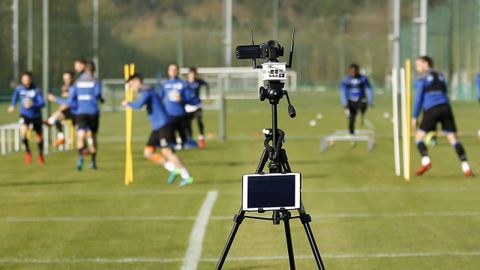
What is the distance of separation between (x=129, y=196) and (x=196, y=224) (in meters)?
3.52

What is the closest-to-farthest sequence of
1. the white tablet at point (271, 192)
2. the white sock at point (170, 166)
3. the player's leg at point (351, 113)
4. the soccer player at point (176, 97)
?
the white tablet at point (271, 192) → the white sock at point (170, 166) → the soccer player at point (176, 97) → the player's leg at point (351, 113)

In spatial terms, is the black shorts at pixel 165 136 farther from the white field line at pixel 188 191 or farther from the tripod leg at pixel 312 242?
the tripod leg at pixel 312 242

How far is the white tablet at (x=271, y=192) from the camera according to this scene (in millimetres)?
7953

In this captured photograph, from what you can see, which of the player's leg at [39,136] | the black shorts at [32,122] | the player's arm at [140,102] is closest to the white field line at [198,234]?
the player's arm at [140,102]

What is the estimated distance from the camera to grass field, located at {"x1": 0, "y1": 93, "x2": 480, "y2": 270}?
454 inches

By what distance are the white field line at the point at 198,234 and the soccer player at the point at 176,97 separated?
8.94 metres

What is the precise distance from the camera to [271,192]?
799cm

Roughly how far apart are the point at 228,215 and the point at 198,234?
178 cm

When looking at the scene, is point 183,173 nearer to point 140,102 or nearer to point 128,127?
point 128,127

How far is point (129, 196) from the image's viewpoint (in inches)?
685

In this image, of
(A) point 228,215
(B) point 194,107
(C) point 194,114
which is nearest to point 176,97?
(B) point 194,107

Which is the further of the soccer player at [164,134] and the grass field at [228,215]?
the soccer player at [164,134]

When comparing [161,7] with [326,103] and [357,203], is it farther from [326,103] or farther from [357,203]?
[357,203]

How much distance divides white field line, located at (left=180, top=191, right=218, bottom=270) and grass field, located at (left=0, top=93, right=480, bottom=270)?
0.25 ft
